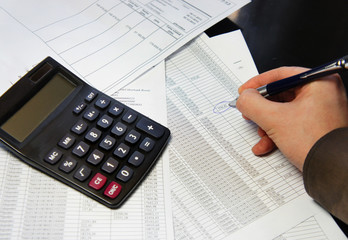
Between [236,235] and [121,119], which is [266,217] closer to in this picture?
[236,235]

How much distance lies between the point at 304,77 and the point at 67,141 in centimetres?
32

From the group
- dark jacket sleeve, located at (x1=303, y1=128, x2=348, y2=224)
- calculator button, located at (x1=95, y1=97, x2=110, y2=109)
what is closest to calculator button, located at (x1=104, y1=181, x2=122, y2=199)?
calculator button, located at (x1=95, y1=97, x2=110, y2=109)

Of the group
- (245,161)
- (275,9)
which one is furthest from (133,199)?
(275,9)

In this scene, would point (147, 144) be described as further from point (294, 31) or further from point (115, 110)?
point (294, 31)

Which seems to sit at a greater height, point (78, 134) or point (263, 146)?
point (78, 134)

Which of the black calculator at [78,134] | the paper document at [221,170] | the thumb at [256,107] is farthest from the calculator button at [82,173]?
the thumb at [256,107]

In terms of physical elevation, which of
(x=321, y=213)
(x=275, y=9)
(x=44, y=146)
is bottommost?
(x=321, y=213)

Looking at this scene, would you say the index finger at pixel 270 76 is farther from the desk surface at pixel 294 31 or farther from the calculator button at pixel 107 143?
the calculator button at pixel 107 143

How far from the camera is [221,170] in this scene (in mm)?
476

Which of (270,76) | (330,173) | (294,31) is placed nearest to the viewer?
(330,173)

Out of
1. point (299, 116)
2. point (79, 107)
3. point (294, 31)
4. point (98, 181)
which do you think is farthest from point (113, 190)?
point (294, 31)

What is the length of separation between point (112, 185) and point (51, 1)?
1.19 feet

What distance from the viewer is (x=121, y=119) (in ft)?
1.56

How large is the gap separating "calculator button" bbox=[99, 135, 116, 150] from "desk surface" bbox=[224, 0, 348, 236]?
0.89ft
